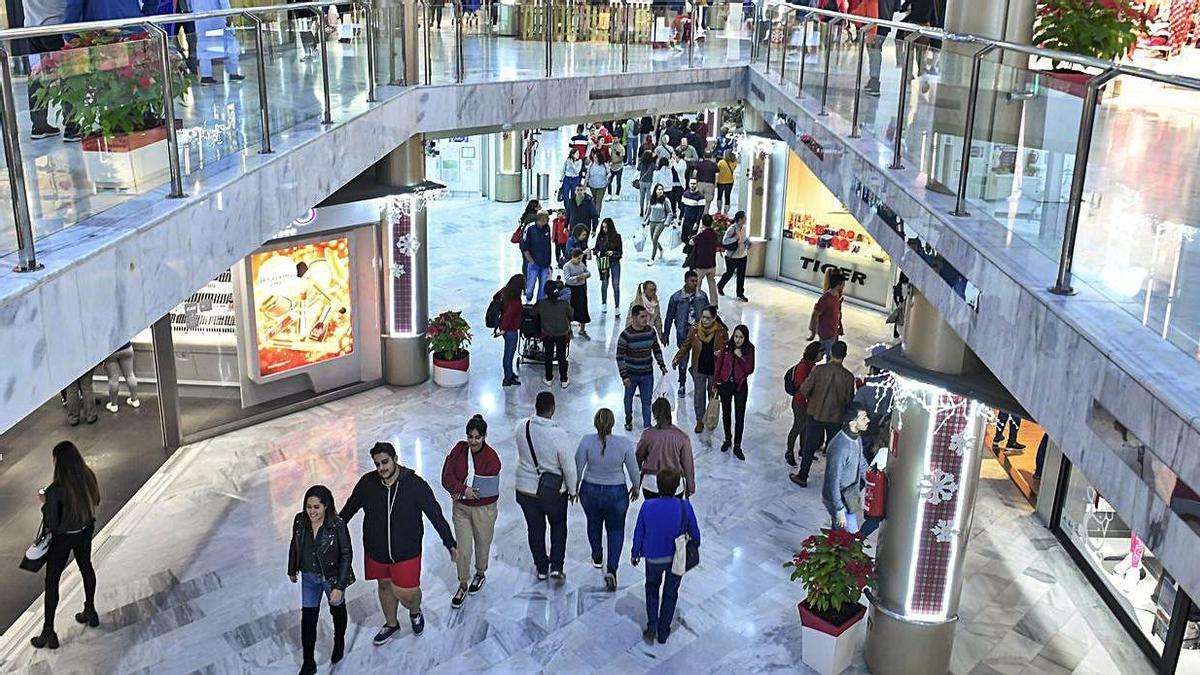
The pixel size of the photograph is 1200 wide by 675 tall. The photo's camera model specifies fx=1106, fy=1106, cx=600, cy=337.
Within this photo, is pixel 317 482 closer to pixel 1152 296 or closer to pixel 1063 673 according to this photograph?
pixel 1063 673

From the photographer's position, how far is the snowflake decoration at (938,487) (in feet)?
26.2

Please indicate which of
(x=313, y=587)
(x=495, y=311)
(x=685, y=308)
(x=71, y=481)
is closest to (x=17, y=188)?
(x=313, y=587)

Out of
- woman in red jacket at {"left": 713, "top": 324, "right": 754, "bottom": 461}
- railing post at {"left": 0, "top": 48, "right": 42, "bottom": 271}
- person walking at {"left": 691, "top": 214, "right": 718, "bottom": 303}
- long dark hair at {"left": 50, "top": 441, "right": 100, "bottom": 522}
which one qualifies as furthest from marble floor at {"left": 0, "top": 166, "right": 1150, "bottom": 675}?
railing post at {"left": 0, "top": 48, "right": 42, "bottom": 271}

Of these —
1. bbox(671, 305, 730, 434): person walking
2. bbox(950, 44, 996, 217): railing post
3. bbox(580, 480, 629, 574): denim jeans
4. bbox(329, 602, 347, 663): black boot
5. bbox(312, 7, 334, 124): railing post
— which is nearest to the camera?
bbox(950, 44, 996, 217): railing post

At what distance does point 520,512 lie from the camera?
10953 millimetres

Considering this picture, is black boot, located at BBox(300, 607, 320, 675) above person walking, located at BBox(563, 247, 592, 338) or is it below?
below

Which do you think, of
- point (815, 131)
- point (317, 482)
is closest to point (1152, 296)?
point (815, 131)

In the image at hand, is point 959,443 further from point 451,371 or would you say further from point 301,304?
point 301,304

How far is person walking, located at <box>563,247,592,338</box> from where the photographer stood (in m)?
15.5

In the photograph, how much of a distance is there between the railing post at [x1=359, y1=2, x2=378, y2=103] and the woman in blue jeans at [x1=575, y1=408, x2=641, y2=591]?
4.36 meters

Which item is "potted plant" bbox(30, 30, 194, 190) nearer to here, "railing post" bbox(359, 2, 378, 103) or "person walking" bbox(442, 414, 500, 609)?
"person walking" bbox(442, 414, 500, 609)

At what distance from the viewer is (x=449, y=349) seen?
14242 millimetres

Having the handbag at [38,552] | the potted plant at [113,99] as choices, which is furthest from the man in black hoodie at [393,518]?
the potted plant at [113,99]

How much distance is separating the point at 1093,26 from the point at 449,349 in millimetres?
8869
